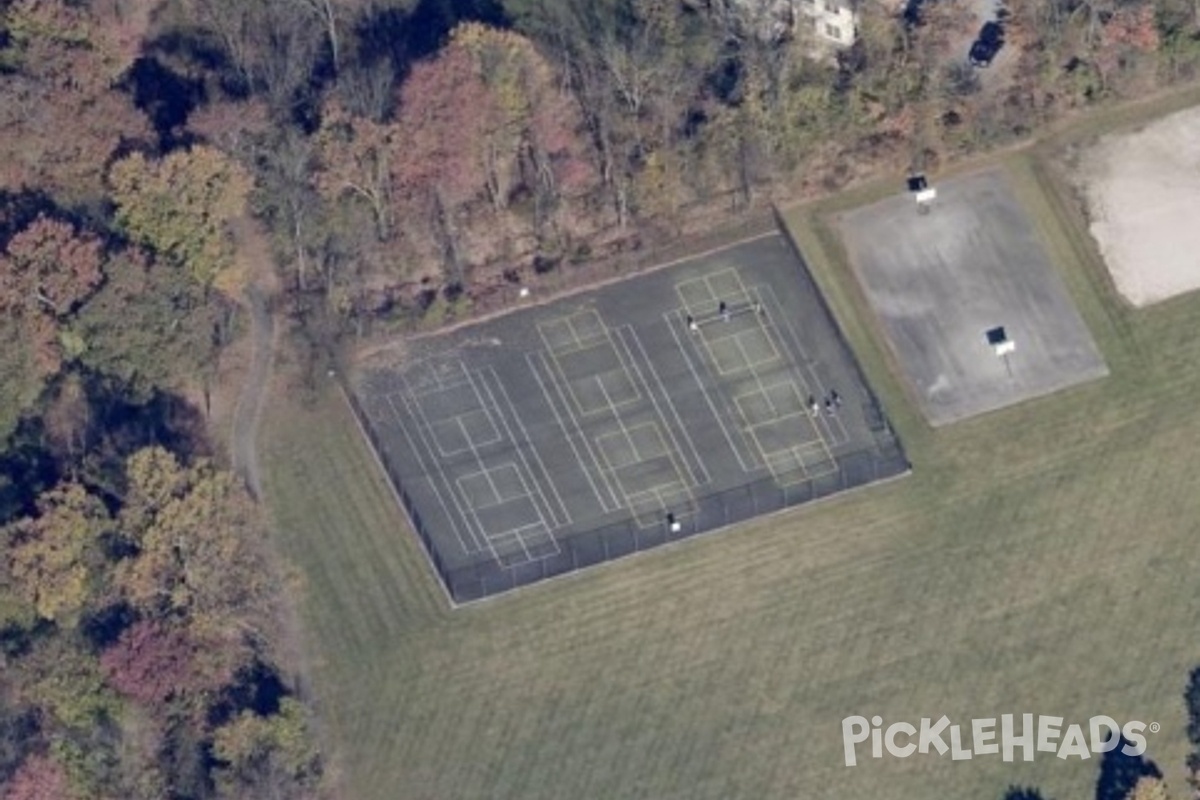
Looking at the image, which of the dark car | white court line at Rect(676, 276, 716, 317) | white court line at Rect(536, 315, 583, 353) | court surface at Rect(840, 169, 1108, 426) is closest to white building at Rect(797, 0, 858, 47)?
the dark car

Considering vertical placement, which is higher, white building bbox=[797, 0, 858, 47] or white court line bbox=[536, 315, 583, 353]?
white building bbox=[797, 0, 858, 47]

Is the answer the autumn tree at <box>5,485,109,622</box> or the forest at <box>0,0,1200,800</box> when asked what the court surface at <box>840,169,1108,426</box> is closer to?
the forest at <box>0,0,1200,800</box>

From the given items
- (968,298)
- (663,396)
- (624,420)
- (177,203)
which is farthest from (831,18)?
(177,203)

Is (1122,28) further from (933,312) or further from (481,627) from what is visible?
(481,627)

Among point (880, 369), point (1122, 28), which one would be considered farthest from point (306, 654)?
point (1122, 28)

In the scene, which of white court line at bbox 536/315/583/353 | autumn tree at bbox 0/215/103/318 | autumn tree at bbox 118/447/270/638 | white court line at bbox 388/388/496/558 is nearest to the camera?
autumn tree at bbox 118/447/270/638
